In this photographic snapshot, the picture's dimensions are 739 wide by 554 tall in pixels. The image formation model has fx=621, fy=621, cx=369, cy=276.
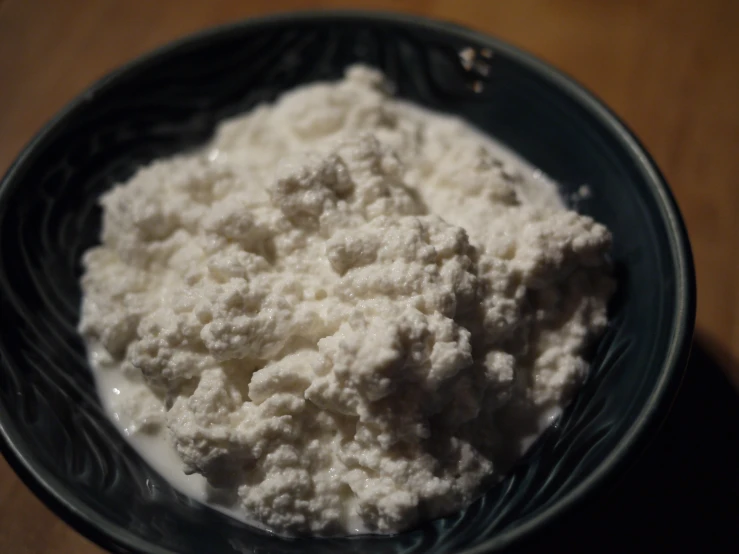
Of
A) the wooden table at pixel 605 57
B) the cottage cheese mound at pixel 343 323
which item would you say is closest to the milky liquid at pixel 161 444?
the cottage cheese mound at pixel 343 323

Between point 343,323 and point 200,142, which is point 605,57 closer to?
point 200,142

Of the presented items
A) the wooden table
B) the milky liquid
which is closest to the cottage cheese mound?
the milky liquid

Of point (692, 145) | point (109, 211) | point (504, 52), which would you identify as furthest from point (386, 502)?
point (692, 145)

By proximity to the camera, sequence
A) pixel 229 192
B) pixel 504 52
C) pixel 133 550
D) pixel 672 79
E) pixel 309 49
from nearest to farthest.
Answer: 1. pixel 133 550
2. pixel 229 192
3. pixel 504 52
4. pixel 309 49
5. pixel 672 79

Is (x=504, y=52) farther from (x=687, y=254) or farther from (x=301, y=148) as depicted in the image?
(x=687, y=254)

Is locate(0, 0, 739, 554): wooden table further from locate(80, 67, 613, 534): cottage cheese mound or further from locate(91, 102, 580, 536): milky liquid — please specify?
locate(91, 102, 580, 536): milky liquid

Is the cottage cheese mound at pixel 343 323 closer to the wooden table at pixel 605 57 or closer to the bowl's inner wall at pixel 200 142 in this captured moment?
the bowl's inner wall at pixel 200 142
